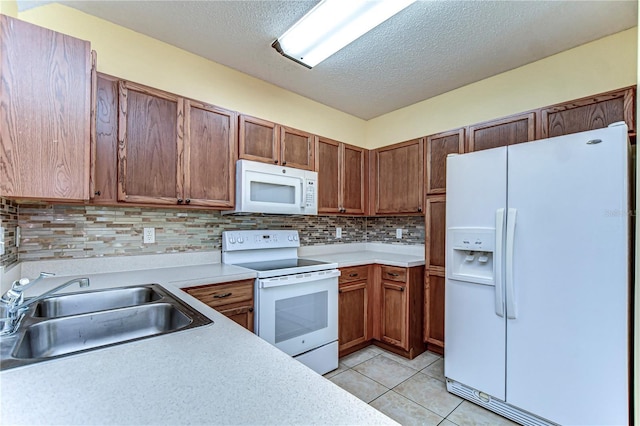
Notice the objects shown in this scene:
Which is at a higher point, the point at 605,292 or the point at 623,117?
the point at 623,117

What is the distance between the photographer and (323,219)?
3.21 metres

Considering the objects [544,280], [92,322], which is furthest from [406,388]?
[92,322]

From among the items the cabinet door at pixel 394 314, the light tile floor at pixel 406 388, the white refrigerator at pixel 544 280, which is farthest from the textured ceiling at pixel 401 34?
the light tile floor at pixel 406 388

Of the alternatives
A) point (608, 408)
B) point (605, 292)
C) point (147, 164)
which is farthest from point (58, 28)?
point (608, 408)

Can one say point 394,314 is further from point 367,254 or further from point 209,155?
point 209,155

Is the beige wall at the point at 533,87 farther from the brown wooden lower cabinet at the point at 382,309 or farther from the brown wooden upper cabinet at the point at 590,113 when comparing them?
the brown wooden lower cabinet at the point at 382,309

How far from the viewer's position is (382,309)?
2752 millimetres

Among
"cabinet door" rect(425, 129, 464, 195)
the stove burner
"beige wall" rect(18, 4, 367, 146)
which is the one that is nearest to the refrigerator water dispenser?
"cabinet door" rect(425, 129, 464, 195)

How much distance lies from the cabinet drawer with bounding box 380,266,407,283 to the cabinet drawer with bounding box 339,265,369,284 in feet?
0.51

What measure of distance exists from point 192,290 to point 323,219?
1.70m

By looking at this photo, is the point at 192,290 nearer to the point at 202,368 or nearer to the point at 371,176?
the point at 202,368

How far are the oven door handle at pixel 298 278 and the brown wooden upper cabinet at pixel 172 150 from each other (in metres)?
0.66

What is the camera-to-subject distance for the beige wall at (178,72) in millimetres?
1827

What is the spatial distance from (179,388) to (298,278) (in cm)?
156
